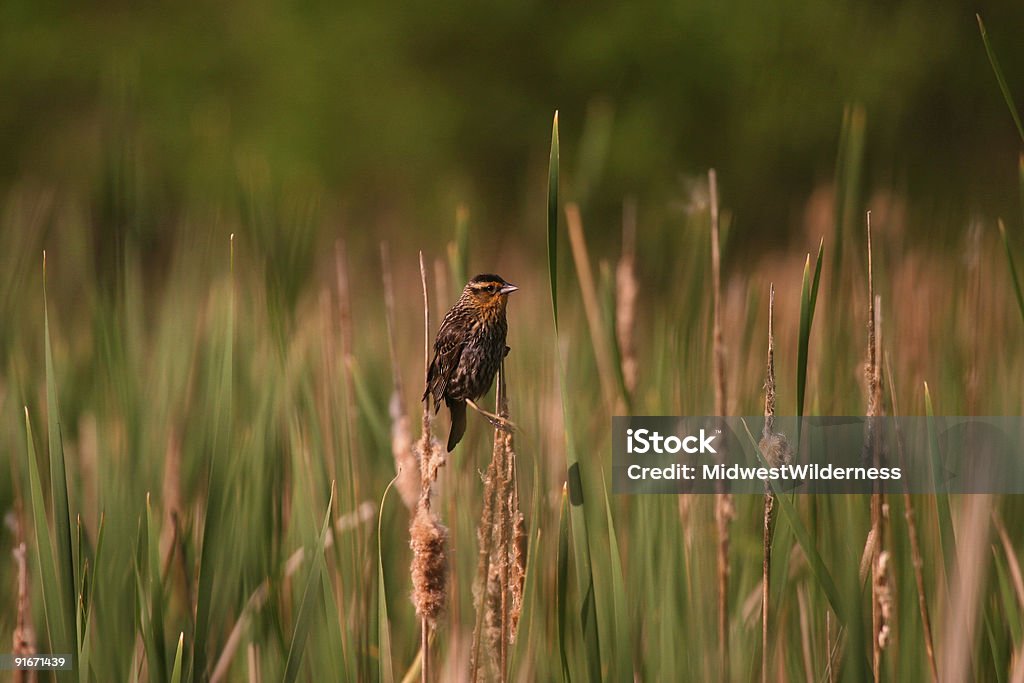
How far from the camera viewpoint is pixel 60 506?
0.87 meters

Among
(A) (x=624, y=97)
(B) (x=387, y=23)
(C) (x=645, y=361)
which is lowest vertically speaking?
(C) (x=645, y=361)

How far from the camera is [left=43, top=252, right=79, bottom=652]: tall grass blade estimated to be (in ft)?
2.85

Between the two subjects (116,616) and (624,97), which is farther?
(624,97)

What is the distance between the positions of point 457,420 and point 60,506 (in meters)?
0.39

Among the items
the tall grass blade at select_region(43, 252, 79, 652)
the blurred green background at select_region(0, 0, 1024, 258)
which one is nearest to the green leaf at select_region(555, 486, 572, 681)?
the tall grass blade at select_region(43, 252, 79, 652)

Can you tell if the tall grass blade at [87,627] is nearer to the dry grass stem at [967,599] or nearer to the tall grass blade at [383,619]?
the tall grass blade at [383,619]

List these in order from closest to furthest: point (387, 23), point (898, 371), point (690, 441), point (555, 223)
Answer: point (555, 223), point (690, 441), point (898, 371), point (387, 23)

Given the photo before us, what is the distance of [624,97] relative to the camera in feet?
20.3

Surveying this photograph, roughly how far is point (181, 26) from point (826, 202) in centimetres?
567

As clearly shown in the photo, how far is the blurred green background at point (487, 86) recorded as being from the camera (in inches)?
233

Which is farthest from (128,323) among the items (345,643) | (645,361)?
(645,361)

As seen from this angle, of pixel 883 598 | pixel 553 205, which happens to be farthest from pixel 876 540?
pixel 553 205

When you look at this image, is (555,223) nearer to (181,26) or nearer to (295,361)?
(295,361)

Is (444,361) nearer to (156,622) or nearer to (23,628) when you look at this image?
(156,622)
